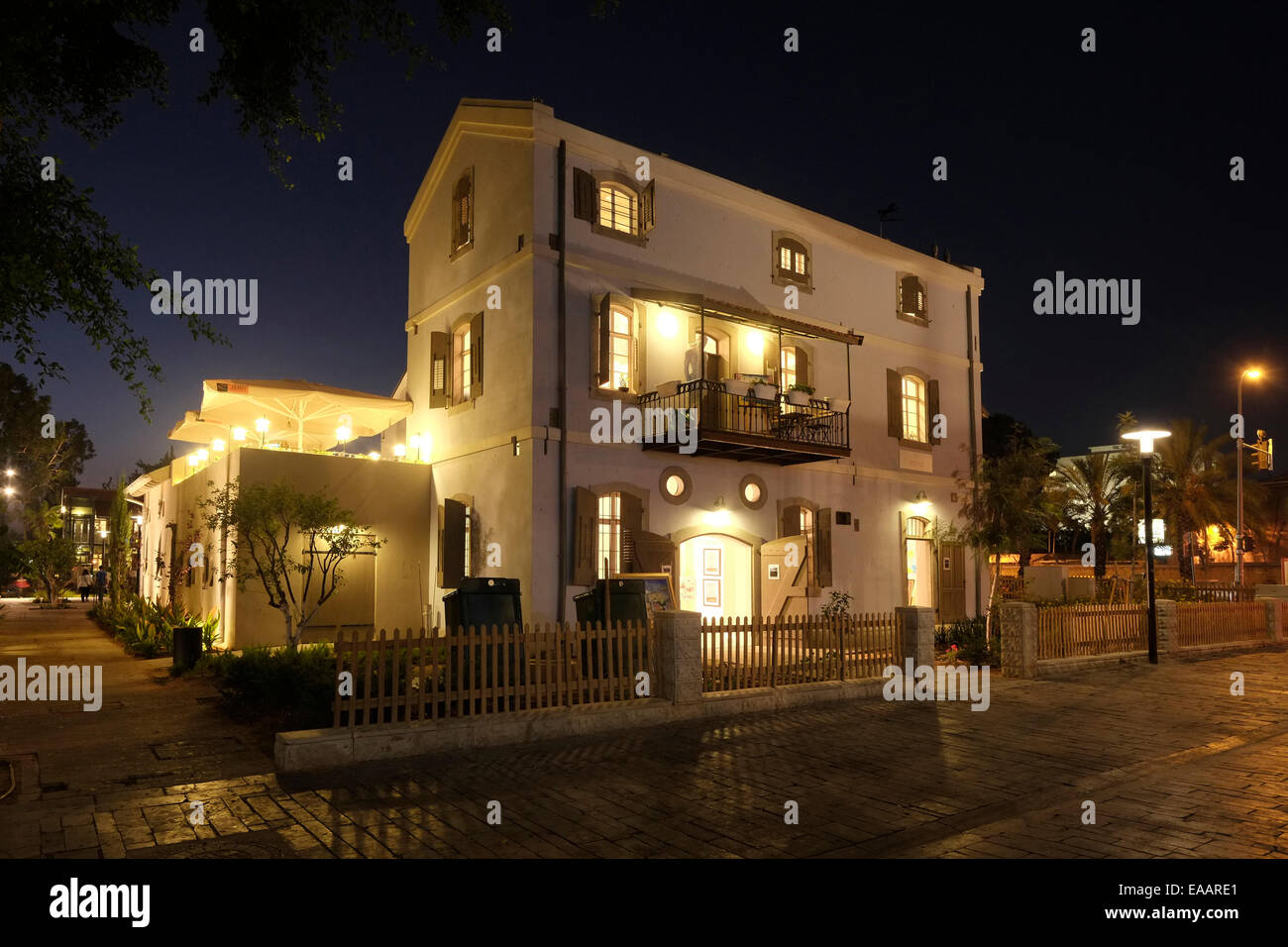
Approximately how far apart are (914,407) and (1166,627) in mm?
7324

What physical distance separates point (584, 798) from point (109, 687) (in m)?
8.75

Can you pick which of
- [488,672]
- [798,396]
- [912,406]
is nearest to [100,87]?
[488,672]

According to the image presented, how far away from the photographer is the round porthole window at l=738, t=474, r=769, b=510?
1725 centimetres

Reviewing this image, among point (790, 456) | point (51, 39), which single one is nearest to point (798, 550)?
point (790, 456)

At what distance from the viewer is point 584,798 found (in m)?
6.28

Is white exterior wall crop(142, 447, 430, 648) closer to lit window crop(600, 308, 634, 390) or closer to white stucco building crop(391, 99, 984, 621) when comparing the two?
white stucco building crop(391, 99, 984, 621)

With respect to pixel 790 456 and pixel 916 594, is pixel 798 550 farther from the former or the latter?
pixel 916 594

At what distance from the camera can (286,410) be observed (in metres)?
18.2

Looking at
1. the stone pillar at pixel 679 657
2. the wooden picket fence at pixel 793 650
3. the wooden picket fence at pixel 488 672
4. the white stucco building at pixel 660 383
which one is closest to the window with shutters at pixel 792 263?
the white stucco building at pixel 660 383

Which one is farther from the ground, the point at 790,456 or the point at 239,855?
the point at 790,456

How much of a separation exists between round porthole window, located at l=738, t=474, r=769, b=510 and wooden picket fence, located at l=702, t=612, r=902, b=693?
5801mm

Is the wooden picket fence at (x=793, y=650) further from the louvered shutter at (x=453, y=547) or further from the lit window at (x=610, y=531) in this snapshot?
the louvered shutter at (x=453, y=547)

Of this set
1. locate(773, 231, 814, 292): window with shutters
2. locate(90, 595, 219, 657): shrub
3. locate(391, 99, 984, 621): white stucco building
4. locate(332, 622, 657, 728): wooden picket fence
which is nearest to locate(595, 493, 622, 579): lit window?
locate(391, 99, 984, 621): white stucco building

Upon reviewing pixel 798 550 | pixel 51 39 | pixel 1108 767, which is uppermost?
pixel 51 39
